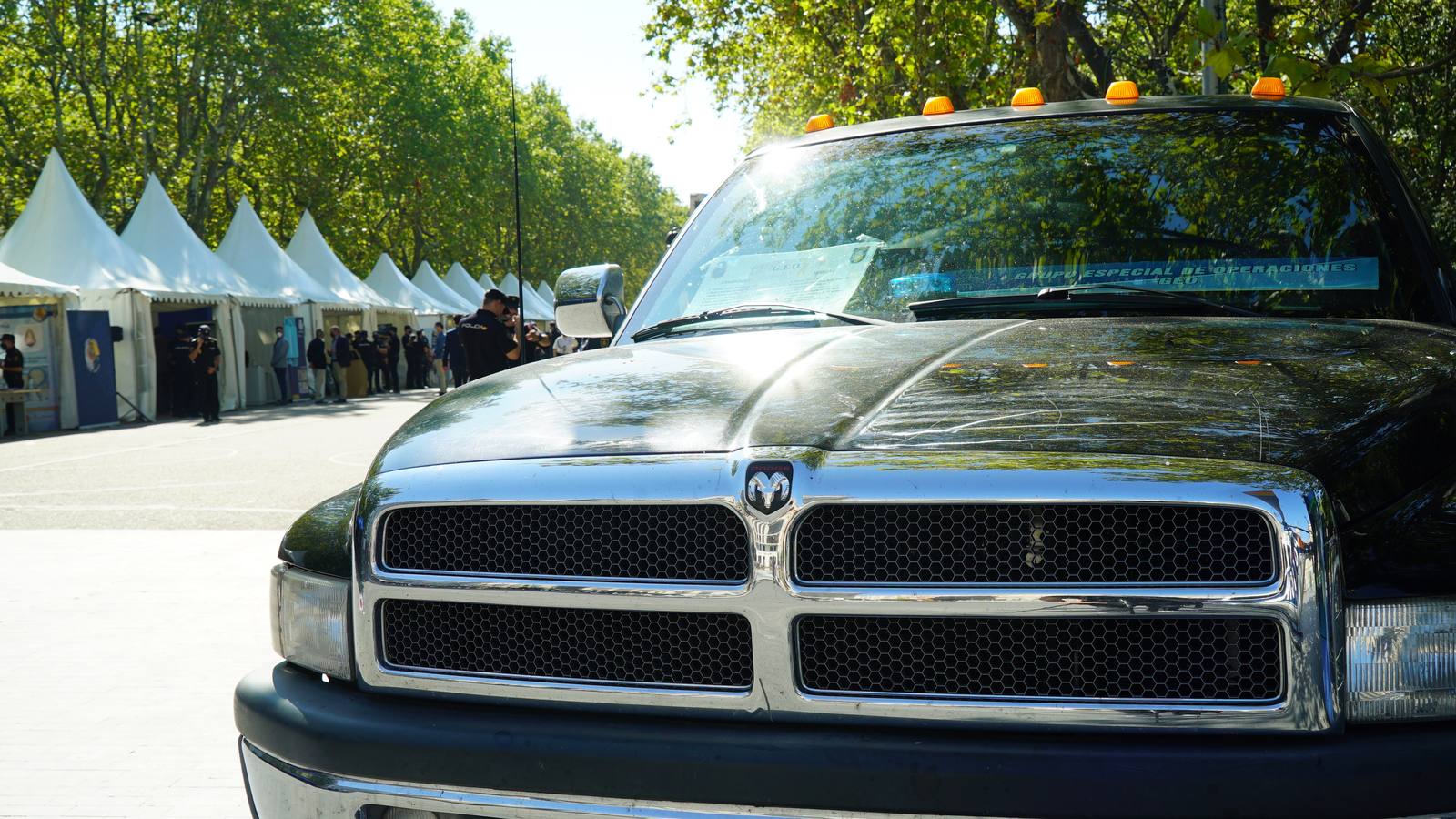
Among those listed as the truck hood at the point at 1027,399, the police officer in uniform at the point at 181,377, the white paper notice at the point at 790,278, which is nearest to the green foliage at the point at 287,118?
the police officer in uniform at the point at 181,377

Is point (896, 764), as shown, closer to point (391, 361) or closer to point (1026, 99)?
point (1026, 99)

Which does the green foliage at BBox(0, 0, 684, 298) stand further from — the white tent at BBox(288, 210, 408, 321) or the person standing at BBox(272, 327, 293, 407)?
the person standing at BBox(272, 327, 293, 407)

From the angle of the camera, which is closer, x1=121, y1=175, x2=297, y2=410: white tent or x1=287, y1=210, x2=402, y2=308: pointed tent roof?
x1=121, y1=175, x2=297, y2=410: white tent

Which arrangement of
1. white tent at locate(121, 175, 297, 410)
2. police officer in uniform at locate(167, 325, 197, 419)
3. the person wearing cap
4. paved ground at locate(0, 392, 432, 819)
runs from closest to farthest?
paved ground at locate(0, 392, 432, 819), the person wearing cap, white tent at locate(121, 175, 297, 410), police officer in uniform at locate(167, 325, 197, 419)

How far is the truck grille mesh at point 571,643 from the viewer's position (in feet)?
6.79

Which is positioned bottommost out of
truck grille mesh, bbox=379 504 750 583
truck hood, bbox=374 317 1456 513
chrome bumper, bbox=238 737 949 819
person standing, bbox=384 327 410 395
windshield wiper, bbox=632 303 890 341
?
person standing, bbox=384 327 410 395

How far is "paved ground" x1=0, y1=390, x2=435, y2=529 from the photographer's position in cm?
1234

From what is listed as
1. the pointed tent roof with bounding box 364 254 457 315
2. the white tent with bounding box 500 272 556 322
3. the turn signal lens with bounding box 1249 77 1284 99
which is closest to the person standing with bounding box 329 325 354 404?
the pointed tent roof with bounding box 364 254 457 315

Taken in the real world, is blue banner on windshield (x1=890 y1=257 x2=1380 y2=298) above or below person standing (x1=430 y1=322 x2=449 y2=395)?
above

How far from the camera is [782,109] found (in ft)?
101

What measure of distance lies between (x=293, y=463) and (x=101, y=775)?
12610 millimetres

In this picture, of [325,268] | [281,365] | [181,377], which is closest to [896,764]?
[181,377]

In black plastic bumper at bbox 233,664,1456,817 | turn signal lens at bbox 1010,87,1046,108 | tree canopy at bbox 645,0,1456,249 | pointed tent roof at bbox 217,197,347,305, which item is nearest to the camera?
black plastic bumper at bbox 233,664,1456,817

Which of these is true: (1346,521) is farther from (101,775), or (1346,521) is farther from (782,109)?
(782,109)
